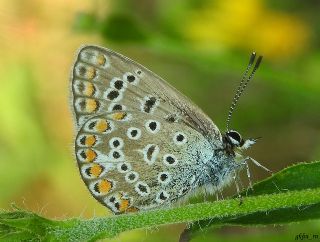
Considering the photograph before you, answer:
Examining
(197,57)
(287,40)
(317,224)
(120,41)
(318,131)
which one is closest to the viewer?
(317,224)

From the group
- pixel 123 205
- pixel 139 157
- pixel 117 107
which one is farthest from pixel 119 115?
pixel 123 205

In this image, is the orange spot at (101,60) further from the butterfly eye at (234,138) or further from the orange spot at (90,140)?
the butterfly eye at (234,138)

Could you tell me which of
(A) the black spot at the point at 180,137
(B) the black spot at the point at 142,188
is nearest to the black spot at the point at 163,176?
(B) the black spot at the point at 142,188

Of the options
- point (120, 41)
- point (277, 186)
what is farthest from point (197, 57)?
point (277, 186)

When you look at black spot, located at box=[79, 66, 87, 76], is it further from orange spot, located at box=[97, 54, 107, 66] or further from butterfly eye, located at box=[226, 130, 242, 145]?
butterfly eye, located at box=[226, 130, 242, 145]

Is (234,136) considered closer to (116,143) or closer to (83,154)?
(116,143)

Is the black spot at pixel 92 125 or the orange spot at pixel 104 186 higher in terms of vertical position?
the black spot at pixel 92 125

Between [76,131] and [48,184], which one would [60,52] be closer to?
[48,184]

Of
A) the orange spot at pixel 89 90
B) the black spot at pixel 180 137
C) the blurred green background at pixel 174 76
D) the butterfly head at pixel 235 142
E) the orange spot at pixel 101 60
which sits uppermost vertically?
the orange spot at pixel 101 60
